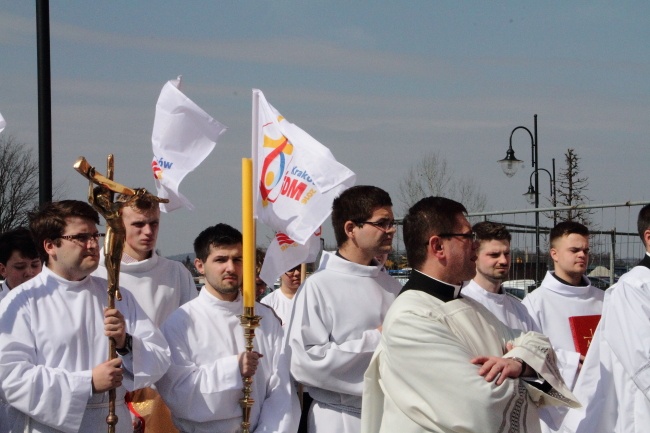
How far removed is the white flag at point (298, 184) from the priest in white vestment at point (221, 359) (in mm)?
289

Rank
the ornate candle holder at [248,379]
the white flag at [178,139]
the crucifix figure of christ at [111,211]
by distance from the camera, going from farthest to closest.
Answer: the white flag at [178,139]
the ornate candle holder at [248,379]
the crucifix figure of christ at [111,211]

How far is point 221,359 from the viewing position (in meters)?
5.50

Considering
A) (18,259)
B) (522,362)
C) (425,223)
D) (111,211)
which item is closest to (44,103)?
(18,259)

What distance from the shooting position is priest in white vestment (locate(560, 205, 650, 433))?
19.5ft

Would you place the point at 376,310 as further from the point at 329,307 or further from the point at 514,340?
the point at 514,340

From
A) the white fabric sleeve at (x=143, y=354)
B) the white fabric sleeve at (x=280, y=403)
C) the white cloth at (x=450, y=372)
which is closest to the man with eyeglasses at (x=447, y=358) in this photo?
the white cloth at (x=450, y=372)

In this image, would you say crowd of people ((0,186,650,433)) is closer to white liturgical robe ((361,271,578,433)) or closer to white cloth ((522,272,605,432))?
white liturgical robe ((361,271,578,433))

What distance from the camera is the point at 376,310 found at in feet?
19.0

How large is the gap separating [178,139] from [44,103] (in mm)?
1578

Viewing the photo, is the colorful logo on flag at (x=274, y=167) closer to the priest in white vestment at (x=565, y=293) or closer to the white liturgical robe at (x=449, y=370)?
the white liturgical robe at (x=449, y=370)

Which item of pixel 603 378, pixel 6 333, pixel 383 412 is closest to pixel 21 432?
pixel 6 333

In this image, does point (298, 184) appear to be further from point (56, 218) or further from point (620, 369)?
point (620, 369)

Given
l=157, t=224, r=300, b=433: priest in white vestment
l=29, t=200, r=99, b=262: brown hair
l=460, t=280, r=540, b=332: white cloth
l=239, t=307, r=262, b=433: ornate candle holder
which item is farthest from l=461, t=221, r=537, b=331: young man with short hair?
l=29, t=200, r=99, b=262: brown hair

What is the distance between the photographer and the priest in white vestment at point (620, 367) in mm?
5934
